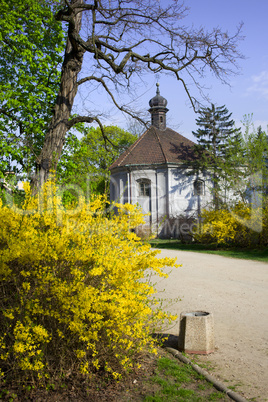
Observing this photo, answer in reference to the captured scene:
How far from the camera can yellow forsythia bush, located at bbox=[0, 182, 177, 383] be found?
3.59m

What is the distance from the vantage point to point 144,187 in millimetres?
28969

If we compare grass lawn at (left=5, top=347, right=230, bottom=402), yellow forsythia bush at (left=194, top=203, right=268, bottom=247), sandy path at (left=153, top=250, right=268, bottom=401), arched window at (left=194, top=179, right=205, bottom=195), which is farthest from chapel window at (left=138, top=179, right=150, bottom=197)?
grass lawn at (left=5, top=347, right=230, bottom=402)

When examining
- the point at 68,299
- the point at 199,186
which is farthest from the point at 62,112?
the point at 199,186

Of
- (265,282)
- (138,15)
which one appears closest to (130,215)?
(138,15)

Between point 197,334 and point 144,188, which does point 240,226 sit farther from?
point 197,334

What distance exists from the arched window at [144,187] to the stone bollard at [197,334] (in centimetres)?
2419

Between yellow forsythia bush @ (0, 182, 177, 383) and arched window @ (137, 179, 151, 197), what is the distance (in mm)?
24828

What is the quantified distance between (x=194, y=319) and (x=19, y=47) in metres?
11.5

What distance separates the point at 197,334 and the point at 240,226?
1327cm

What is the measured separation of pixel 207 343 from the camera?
4.84m

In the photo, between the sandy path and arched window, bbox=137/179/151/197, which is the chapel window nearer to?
arched window, bbox=137/179/151/197

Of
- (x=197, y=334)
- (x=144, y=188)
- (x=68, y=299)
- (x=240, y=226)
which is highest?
(x=144, y=188)

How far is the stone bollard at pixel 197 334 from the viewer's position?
482 cm

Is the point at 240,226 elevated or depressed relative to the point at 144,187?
depressed
